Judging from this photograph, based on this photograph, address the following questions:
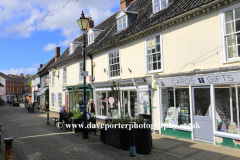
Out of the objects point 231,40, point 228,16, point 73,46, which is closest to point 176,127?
point 231,40

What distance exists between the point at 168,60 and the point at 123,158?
5189 millimetres

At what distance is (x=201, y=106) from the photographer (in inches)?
321

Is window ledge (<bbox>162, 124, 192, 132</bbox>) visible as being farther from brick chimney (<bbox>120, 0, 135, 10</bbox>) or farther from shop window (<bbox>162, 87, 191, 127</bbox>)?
brick chimney (<bbox>120, 0, 135, 10</bbox>)

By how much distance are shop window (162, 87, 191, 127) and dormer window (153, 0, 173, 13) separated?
4.64 m

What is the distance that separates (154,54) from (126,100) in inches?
142

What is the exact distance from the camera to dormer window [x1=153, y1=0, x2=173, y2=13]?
34.5 ft

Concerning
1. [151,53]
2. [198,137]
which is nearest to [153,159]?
[198,137]

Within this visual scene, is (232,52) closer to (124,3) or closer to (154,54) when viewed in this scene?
(154,54)

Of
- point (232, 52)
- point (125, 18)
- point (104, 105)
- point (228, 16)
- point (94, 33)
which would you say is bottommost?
point (104, 105)

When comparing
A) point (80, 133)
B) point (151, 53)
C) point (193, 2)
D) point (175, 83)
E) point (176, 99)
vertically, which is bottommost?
point (80, 133)

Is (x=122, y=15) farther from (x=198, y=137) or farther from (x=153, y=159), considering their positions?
(x=153, y=159)

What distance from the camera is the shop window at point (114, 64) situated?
1320 cm

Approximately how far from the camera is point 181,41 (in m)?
8.78

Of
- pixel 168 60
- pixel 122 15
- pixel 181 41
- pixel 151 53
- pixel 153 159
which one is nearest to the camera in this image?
pixel 153 159
